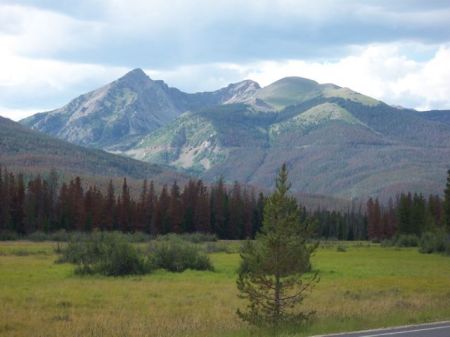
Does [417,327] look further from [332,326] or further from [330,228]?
[330,228]

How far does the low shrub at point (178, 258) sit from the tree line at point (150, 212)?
46678 millimetres

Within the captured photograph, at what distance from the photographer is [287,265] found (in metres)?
22.4

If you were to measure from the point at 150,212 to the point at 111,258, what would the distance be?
72.6 meters

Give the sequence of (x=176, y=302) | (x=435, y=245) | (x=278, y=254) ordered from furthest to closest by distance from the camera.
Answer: (x=435, y=245) < (x=176, y=302) < (x=278, y=254)

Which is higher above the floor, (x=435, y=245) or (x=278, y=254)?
(x=278, y=254)

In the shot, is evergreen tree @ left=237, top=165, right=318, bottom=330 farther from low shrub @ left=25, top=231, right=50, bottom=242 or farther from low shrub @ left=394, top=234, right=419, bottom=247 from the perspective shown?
low shrub @ left=394, top=234, right=419, bottom=247

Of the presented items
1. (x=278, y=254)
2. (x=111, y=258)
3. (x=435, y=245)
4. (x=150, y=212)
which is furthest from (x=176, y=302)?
(x=150, y=212)

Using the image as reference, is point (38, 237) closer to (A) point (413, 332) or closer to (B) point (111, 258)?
(B) point (111, 258)

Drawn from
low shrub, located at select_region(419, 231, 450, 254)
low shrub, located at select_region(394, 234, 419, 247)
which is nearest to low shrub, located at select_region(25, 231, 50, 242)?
low shrub, located at select_region(419, 231, 450, 254)

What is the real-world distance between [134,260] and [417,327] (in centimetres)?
3401

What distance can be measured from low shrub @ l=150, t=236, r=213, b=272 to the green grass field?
208 centimetres

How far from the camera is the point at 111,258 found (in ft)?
166

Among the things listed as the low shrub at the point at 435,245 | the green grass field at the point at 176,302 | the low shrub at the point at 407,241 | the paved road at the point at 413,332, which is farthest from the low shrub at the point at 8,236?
the paved road at the point at 413,332

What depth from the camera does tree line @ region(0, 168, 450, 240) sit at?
368 feet
